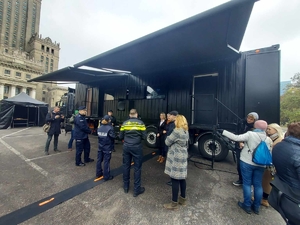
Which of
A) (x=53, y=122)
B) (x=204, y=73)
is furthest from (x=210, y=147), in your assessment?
(x=53, y=122)

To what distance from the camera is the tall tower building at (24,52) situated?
46312 millimetres

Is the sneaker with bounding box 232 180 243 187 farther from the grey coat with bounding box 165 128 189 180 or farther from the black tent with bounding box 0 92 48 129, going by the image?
the black tent with bounding box 0 92 48 129

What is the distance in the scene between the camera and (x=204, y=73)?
5309 millimetres

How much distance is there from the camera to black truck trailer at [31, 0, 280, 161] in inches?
117

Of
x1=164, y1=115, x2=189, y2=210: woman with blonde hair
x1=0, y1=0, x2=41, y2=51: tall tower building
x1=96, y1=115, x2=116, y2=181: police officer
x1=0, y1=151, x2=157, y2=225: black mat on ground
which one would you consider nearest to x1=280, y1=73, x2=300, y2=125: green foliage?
x1=164, y1=115, x2=189, y2=210: woman with blonde hair

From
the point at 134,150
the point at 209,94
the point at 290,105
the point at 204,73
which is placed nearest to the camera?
the point at 134,150

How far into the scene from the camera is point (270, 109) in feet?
13.4

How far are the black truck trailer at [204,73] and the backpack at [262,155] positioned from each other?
1913 millimetres

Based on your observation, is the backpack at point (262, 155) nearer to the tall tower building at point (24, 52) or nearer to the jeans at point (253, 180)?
the jeans at point (253, 180)

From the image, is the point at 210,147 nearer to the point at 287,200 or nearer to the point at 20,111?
the point at 287,200

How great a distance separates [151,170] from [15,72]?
215 ft

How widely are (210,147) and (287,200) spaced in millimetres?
3514

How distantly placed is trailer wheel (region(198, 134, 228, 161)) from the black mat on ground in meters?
3.63

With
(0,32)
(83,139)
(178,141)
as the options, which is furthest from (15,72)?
(178,141)
